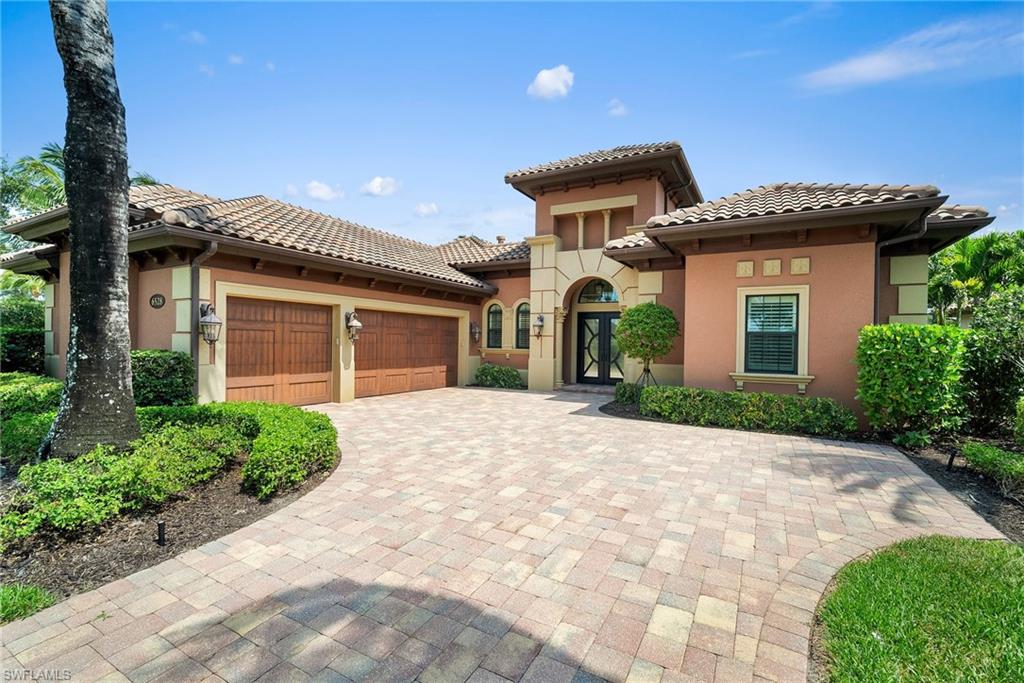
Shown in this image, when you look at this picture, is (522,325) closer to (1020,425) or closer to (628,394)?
(628,394)

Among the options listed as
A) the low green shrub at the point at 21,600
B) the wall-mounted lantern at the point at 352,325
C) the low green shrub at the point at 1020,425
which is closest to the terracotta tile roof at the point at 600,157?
the wall-mounted lantern at the point at 352,325

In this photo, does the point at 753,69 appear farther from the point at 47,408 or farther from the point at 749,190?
the point at 47,408

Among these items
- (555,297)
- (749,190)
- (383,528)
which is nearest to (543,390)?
(555,297)

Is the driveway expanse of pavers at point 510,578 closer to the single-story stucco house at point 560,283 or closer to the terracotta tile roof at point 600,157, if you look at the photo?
the single-story stucco house at point 560,283

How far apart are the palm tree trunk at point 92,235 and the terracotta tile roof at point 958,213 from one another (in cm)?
1246

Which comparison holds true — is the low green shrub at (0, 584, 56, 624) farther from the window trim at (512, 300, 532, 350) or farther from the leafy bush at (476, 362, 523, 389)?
the window trim at (512, 300, 532, 350)

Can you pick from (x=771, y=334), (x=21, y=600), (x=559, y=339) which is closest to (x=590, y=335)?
(x=559, y=339)

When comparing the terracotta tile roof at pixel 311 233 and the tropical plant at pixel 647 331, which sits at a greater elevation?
the terracotta tile roof at pixel 311 233

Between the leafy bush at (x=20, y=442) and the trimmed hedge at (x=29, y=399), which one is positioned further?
the trimmed hedge at (x=29, y=399)

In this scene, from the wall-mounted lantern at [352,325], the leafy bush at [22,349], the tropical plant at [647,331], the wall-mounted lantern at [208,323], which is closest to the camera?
the wall-mounted lantern at [208,323]

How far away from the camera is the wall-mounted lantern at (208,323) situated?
8.30 meters

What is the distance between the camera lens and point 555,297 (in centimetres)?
1397

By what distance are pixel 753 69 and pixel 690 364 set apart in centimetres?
556

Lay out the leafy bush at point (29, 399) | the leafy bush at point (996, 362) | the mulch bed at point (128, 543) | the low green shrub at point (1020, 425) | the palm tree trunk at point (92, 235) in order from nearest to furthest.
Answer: the mulch bed at point (128, 543) → the palm tree trunk at point (92, 235) → the low green shrub at point (1020, 425) → the leafy bush at point (996, 362) → the leafy bush at point (29, 399)
